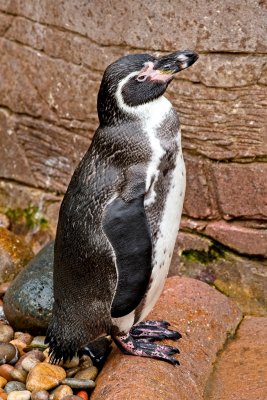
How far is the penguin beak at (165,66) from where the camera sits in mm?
3326

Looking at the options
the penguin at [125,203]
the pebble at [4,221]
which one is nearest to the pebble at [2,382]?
the penguin at [125,203]

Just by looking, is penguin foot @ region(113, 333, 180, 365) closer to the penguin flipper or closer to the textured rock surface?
the penguin flipper

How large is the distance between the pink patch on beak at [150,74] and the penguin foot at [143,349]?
0.99 m

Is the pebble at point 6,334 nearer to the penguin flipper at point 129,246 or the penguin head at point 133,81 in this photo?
the penguin flipper at point 129,246

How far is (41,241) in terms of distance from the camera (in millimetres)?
5168

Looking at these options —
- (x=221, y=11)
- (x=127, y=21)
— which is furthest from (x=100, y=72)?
(x=221, y=11)

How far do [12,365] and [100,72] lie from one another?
1603 mm

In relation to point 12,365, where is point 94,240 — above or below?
above

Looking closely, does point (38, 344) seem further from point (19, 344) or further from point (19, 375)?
point (19, 375)

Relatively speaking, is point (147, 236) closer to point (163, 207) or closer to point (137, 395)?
point (163, 207)

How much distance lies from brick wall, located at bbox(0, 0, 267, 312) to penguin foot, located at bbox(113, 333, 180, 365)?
3.19 ft

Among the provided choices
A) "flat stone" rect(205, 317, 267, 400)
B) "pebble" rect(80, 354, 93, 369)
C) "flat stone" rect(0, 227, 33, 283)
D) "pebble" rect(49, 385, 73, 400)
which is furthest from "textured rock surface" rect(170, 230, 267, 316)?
"pebble" rect(49, 385, 73, 400)

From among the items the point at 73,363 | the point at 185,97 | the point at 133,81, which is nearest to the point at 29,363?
the point at 73,363

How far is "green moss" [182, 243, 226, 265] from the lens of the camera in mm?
4504
